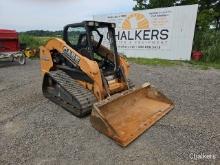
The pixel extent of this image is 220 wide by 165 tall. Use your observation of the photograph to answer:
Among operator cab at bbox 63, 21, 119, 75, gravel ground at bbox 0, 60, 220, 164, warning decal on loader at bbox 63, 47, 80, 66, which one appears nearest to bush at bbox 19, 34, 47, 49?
gravel ground at bbox 0, 60, 220, 164

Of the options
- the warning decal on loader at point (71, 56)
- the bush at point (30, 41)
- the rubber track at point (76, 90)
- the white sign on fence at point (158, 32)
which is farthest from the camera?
the bush at point (30, 41)

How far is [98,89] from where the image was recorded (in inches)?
178

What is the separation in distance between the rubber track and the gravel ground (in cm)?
28

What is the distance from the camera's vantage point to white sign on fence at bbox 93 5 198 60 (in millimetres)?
11297

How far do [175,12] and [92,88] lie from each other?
28.2 ft

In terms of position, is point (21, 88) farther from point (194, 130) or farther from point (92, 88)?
point (194, 130)

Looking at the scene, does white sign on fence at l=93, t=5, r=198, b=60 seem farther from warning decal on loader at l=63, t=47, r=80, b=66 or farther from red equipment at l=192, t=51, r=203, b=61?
warning decal on loader at l=63, t=47, r=80, b=66

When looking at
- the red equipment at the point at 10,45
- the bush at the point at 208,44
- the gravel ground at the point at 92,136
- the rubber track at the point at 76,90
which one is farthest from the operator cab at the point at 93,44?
the bush at the point at 208,44

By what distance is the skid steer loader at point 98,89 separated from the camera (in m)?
3.83

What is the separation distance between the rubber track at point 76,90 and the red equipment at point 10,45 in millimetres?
6209

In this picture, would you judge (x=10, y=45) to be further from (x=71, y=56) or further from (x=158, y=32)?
(x=158, y=32)

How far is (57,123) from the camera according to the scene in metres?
4.20

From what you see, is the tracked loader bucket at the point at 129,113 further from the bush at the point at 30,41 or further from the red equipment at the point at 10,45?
the bush at the point at 30,41

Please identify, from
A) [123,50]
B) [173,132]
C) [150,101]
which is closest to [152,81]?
[150,101]
